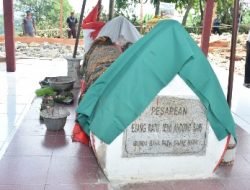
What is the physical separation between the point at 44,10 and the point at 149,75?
10856mm

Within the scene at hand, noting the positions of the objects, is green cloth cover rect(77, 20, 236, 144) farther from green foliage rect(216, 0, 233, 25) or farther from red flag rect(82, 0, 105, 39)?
green foliage rect(216, 0, 233, 25)

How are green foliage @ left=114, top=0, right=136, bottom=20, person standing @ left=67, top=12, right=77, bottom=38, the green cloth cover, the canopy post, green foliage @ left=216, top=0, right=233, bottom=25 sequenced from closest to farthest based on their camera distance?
the green cloth cover < the canopy post < person standing @ left=67, top=12, right=77, bottom=38 < green foliage @ left=114, top=0, right=136, bottom=20 < green foliage @ left=216, top=0, right=233, bottom=25

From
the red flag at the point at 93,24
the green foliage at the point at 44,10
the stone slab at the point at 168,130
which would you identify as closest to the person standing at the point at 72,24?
the green foliage at the point at 44,10

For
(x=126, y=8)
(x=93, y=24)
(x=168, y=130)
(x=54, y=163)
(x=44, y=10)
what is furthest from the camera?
(x=44, y=10)

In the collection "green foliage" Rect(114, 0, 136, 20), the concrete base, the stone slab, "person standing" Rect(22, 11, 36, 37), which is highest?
"green foliage" Rect(114, 0, 136, 20)

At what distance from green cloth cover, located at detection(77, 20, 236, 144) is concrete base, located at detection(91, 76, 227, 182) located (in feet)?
0.32

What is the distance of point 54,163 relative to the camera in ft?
10.4

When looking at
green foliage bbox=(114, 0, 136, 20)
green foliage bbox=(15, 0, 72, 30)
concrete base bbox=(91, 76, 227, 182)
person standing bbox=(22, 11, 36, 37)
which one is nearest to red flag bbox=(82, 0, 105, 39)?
concrete base bbox=(91, 76, 227, 182)

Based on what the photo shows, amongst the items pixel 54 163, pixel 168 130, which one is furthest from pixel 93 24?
pixel 168 130

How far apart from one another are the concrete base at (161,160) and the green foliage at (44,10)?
1047 cm

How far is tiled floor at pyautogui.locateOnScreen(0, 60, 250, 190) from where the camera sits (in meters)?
2.85

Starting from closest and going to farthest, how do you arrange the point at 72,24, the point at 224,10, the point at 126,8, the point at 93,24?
the point at 93,24 < the point at 72,24 < the point at 126,8 < the point at 224,10

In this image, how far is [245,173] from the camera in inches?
124

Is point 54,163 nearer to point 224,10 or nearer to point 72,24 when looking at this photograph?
point 72,24
